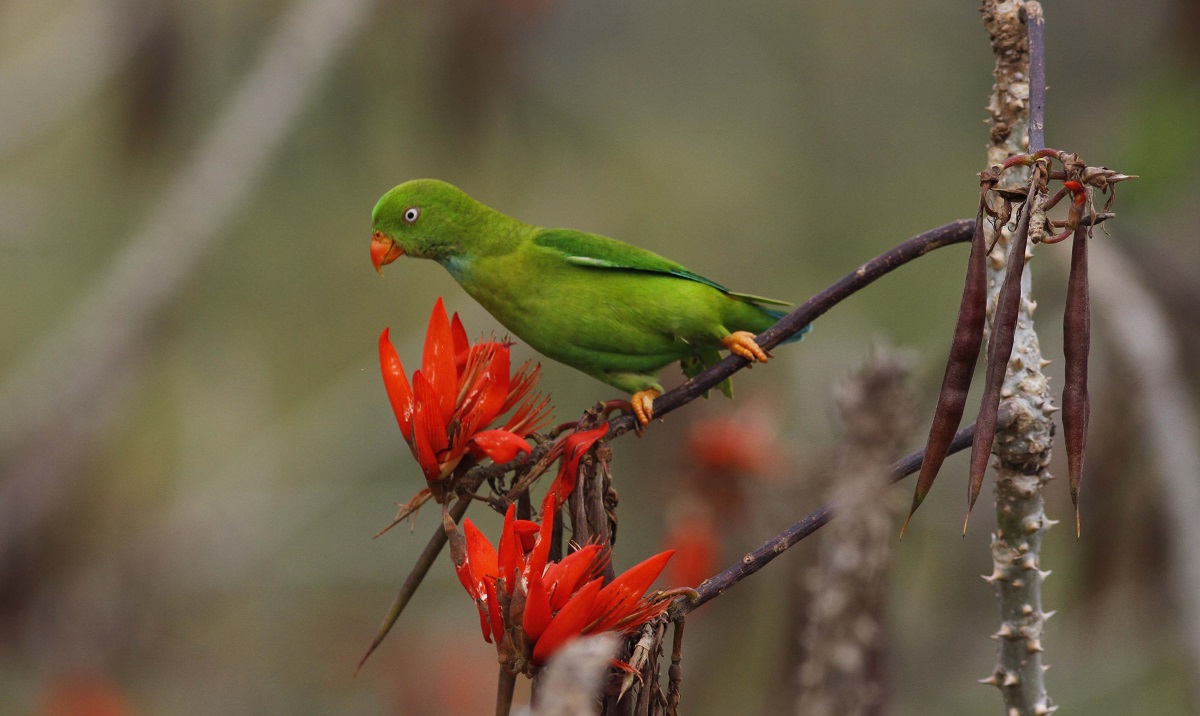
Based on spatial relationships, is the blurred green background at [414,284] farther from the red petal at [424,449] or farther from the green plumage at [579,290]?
the red petal at [424,449]

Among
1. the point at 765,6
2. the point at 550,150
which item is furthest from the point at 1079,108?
the point at 550,150

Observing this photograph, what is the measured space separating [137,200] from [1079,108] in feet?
30.2

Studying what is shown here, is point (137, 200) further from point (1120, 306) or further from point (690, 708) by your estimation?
point (1120, 306)

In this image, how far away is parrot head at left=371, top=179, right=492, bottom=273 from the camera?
2.80m

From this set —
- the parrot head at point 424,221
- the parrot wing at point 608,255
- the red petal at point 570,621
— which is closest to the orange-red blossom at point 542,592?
the red petal at point 570,621

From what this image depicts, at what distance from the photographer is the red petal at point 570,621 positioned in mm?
1471

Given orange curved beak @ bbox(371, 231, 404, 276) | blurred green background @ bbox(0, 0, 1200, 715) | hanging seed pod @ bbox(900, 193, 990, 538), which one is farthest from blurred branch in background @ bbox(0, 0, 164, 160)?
hanging seed pod @ bbox(900, 193, 990, 538)

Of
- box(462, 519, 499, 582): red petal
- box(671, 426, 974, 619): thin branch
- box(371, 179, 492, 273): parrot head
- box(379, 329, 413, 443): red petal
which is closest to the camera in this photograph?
box(671, 426, 974, 619): thin branch

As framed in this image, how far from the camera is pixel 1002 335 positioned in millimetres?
1278

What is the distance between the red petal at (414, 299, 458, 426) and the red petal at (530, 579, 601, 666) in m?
0.41

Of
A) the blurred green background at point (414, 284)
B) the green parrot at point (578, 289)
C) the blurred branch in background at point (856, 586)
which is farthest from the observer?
the blurred green background at point (414, 284)

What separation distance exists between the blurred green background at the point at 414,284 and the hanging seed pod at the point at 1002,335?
1.62 m

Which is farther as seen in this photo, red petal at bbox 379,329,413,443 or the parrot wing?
the parrot wing

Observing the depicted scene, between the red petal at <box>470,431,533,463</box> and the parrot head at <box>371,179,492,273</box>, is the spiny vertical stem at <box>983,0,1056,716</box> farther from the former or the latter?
the parrot head at <box>371,179,492,273</box>
